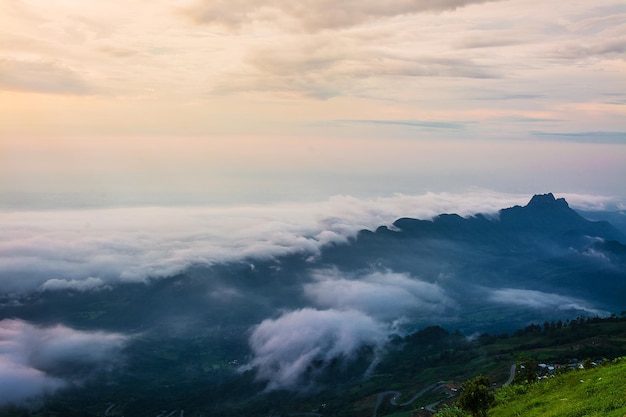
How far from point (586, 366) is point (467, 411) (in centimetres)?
2217

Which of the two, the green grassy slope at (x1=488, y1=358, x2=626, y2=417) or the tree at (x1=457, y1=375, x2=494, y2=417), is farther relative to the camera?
the tree at (x1=457, y1=375, x2=494, y2=417)

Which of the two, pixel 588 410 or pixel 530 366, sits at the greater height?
pixel 588 410

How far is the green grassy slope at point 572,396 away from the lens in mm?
46500

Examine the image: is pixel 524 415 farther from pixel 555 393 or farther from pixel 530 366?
pixel 530 366

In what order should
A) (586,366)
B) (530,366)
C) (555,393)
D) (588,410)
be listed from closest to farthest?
(588,410), (555,393), (586,366), (530,366)

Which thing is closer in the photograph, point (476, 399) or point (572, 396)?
point (572, 396)

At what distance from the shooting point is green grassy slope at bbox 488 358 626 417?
46.5m

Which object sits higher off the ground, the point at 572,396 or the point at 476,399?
the point at 572,396

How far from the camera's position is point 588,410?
46688 mm

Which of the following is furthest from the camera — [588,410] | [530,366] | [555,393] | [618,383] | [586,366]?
[530,366]

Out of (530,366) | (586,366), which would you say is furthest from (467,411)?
(530,366)

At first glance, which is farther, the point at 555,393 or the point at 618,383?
the point at 555,393

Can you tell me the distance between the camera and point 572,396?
52.5 metres

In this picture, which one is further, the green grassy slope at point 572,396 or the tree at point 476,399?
the tree at point 476,399
